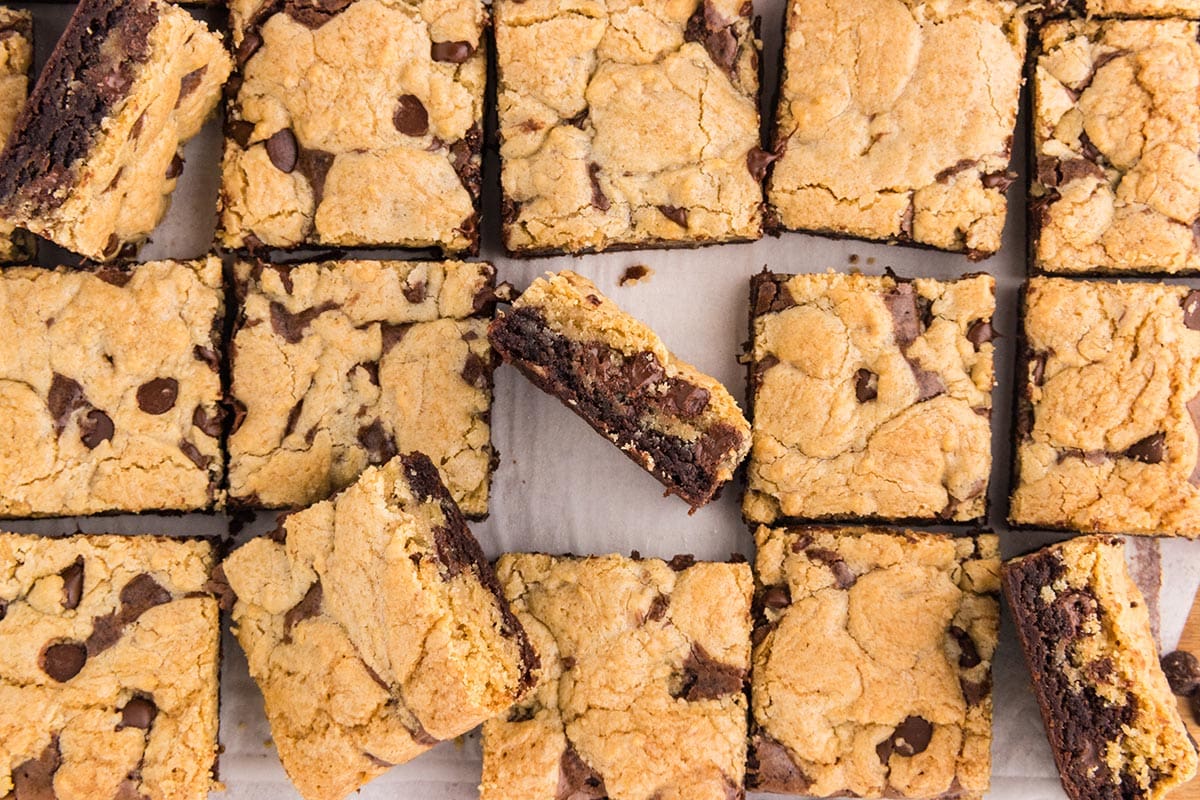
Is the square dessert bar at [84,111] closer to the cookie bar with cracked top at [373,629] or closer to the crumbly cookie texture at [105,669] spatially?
the crumbly cookie texture at [105,669]

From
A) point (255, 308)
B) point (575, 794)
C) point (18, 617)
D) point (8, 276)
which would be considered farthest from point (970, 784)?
point (8, 276)

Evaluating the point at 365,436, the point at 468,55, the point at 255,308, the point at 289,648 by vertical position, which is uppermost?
the point at 468,55

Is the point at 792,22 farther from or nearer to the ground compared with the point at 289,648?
farther from the ground

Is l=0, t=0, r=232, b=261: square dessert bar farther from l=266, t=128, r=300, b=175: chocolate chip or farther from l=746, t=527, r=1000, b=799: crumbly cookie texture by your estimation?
l=746, t=527, r=1000, b=799: crumbly cookie texture

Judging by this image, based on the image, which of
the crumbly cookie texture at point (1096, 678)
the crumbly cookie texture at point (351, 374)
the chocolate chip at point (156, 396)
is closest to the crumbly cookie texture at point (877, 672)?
the crumbly cookie texture at point (1096, 678)

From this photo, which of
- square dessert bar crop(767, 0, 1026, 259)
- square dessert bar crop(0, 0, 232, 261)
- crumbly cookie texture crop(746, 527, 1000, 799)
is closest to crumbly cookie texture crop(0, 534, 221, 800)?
square dessert bar crop(0, 0, 232, 261)

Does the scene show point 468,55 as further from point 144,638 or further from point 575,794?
point 575,794

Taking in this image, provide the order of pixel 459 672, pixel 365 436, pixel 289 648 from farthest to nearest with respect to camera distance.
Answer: pixel 365 436 → pixel 289 648 → pixel 459 672
